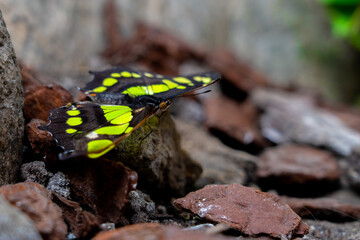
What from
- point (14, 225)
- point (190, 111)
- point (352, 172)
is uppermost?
point (14, 225)

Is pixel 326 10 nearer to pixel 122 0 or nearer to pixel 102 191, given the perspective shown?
pixel 122 0

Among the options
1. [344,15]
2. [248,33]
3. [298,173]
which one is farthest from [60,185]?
[344,15]

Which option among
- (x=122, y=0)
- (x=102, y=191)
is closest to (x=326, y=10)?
(x=122, y=0)

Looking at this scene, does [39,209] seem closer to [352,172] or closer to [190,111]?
[352,172]

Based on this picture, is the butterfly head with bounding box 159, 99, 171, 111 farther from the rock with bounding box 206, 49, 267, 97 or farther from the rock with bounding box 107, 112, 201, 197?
the rock with bounding box 206, 49, 267, 97

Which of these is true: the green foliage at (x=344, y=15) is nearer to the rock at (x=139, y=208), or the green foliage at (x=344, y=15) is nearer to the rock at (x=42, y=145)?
the rock at (x=139, y=208)

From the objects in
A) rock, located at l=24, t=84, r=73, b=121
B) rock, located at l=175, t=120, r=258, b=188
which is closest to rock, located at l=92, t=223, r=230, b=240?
rock, located at l=24, t=84, r=73, b=121
